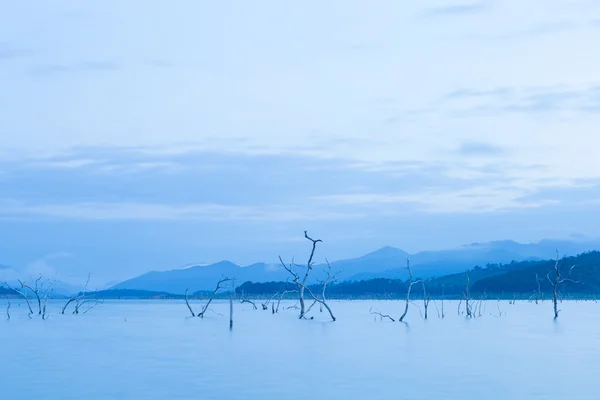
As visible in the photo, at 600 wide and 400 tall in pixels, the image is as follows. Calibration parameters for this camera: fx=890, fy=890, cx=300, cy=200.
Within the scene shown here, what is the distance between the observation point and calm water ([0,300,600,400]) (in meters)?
24.0

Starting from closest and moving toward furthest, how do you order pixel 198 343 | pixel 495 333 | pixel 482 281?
1. pixel 198 343
2. pixel 495 333
3. pixel 482 281

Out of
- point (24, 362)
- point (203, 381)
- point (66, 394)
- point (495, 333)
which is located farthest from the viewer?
point (495, 333)

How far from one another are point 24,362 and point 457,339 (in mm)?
20839

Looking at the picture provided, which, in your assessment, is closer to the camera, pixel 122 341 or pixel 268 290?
pixel 122 341

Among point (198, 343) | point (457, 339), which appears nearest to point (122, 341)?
point (198, 343)

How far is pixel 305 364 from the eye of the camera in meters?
31.5

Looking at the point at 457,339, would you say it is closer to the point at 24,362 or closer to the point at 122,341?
the point at 122,341

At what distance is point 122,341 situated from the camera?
4431 cm

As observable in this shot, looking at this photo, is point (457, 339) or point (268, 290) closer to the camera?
point (457, 339)

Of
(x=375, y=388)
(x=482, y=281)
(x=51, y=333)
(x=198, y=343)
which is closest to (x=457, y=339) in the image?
(x=198, y=343)

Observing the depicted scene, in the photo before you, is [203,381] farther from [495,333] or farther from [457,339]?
[495,333]

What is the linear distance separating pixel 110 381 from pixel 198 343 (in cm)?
1576

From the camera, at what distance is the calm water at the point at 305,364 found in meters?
24.0

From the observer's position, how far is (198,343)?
138 feet
